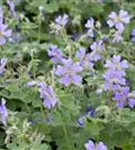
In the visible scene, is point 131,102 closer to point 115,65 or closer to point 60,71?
point 115,65

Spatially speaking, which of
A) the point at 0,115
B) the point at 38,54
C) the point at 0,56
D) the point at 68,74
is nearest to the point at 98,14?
the point at 38,54

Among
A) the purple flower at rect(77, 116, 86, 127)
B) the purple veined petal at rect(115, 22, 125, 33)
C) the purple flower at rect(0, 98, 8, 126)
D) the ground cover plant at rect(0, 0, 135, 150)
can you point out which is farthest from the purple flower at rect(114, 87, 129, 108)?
the purple veined petal at rect(115, 22, 125, 33)

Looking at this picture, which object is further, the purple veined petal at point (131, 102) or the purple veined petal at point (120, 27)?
the purple veined petal at point (120, 27)

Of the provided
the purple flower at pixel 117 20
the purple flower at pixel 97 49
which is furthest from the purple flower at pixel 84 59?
the purple flower at pixel 117 20

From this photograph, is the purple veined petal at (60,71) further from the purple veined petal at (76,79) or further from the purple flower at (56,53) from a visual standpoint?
the purple flower at (56,53)

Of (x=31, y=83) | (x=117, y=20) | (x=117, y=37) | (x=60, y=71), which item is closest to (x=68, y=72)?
(x=60, y=71)
